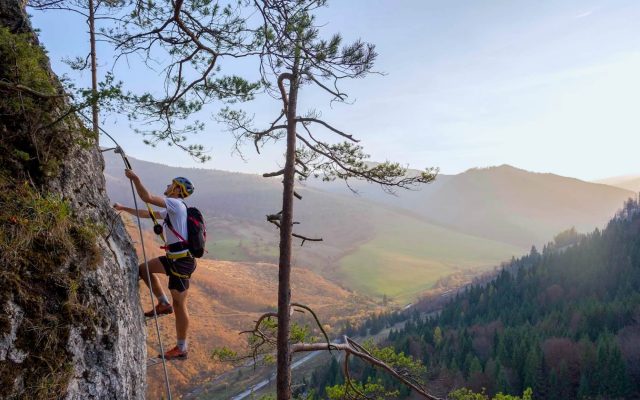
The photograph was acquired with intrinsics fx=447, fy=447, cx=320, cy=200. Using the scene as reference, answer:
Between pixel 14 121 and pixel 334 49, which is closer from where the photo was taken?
pixel 14 121

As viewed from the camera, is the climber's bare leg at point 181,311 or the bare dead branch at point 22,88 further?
the climber's bare leg at point 181,311

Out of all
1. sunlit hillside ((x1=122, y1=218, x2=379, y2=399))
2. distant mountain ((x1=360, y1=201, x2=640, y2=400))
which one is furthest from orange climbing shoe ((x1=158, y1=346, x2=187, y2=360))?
sunlit hillside ((x1=122, y1=218, x2=379, y2=399))

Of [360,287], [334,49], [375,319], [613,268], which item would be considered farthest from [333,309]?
[334,49]

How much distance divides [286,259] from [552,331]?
3259 inches

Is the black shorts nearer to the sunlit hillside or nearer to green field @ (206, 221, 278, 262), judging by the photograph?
the sunlit hillside

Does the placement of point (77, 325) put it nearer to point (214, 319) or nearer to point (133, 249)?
point (133, 249)

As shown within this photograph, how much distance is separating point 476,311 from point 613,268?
3353 centimetres

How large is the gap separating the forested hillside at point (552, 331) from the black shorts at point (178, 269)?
56.5 meters

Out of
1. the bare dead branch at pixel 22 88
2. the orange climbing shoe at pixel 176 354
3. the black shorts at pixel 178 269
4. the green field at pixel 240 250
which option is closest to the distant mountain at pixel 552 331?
the orange climbing shoe at pixel 176 354

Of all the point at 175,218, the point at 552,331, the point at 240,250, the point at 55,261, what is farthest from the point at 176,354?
the point at 240,250

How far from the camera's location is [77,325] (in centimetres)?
438

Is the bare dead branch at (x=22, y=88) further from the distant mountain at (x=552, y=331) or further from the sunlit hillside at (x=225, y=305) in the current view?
the sunlit hillside at (x=225, y=305)

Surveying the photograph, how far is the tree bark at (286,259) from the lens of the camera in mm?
7041

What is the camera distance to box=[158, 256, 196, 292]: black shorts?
6.00m
